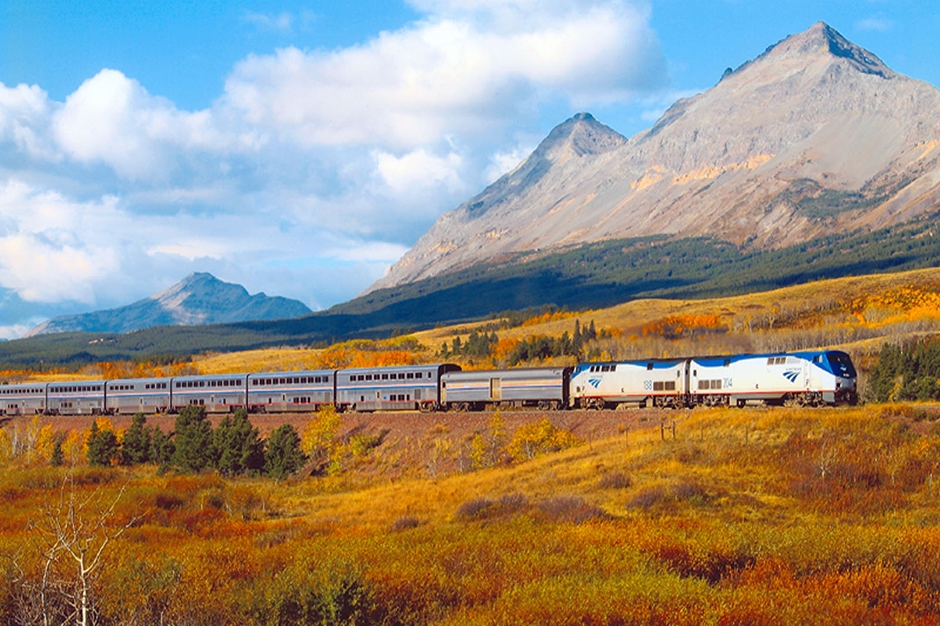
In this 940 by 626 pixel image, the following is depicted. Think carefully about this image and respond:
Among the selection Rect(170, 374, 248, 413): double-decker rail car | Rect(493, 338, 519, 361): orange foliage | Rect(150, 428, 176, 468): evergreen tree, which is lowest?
Rect(150, 428, 176, 468): evergreen tree

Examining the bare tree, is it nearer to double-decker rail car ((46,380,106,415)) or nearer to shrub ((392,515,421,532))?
shrub ((392,515,421,532))

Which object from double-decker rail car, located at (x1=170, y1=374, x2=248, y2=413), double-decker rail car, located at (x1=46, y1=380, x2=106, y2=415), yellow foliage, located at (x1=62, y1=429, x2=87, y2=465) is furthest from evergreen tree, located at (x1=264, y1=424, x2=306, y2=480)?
double-decker rail car, located at (x1=46, y1=380, x2=106, y2=415)

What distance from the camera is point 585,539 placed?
74.3ft

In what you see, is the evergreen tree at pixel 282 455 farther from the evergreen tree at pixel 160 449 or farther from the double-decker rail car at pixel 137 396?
the double-decker rail car at pixel 137 396

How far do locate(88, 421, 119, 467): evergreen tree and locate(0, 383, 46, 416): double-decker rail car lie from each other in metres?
33.2

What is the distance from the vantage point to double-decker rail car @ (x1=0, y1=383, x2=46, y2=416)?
331 feet

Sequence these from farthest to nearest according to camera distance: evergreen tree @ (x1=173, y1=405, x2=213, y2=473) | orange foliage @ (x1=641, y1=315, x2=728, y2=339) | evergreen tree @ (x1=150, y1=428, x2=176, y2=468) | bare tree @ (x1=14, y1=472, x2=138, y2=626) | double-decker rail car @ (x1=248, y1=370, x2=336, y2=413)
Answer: orange foliage @ (x1=641, y1=315, x2=728, y2=339), double-decker rail car @ (x1=248, y1=370, x2=336, y2=413), evergreen tree @ (x1=150, y1=428, x2=176, y2=468), evergreen tree @ (x1=173, y1=405, x2=213, y2=473), bare tree @ (x1=14, y1=472, x2=138, y2=626)

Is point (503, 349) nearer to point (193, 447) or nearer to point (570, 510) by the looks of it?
point (193, 447)

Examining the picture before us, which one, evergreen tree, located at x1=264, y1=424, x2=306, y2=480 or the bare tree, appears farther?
evergreen tree, located at x1=264, y1=424, x2=306, y2=480

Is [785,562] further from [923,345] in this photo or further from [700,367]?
[923,345]

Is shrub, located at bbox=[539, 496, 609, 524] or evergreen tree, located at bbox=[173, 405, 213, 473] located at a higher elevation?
shrub, located at bbox=[539, 496, 609, 524]

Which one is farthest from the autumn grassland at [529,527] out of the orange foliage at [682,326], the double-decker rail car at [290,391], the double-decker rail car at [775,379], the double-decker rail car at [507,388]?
the orange foliage at [682,326]

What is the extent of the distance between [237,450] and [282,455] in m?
4.30

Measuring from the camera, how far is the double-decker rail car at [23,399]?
101000 mm
